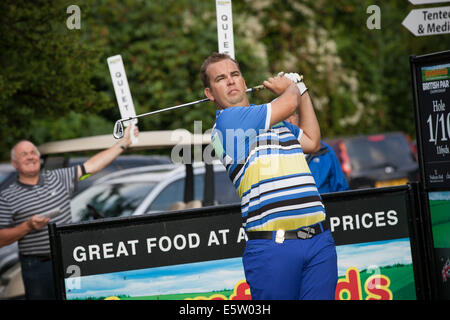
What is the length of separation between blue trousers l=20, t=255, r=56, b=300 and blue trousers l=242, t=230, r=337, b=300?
2.92 meters

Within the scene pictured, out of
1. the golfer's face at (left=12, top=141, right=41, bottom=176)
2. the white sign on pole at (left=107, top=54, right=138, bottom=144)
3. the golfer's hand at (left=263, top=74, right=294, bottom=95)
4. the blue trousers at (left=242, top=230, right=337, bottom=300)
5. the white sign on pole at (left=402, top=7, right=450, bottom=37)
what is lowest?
the blue trousers at (left=242, top=230, right=337, bottom=300)

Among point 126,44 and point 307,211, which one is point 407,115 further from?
point 307,211

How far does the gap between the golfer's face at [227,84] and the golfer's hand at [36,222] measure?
2301mm

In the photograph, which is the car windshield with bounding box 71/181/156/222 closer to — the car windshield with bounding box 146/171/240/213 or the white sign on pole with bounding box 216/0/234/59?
the car windshield with bounding box 146/171/240/213

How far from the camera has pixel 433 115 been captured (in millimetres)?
5219

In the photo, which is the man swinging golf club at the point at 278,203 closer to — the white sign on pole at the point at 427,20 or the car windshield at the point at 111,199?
the white sign on pole at the point at 427,20

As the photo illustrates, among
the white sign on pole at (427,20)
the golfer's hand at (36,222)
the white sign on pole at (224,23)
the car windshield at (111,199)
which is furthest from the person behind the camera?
the car windshield at (111,199)

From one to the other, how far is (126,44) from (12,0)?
8110 millimetres

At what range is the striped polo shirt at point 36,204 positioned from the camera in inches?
241

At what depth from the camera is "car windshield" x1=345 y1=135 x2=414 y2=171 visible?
44.9ft

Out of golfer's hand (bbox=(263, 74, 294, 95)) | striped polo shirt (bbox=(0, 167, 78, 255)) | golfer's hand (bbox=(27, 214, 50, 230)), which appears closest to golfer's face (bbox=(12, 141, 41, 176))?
striped polo shirt (bbox=(0, 167, 78, 255))

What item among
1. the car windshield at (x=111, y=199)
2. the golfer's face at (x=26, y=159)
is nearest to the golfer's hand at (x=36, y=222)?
the golfer's face at (x=26, y=159)

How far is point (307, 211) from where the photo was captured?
12.2 ft

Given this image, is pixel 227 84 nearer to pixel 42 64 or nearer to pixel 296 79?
pixel 296 79
